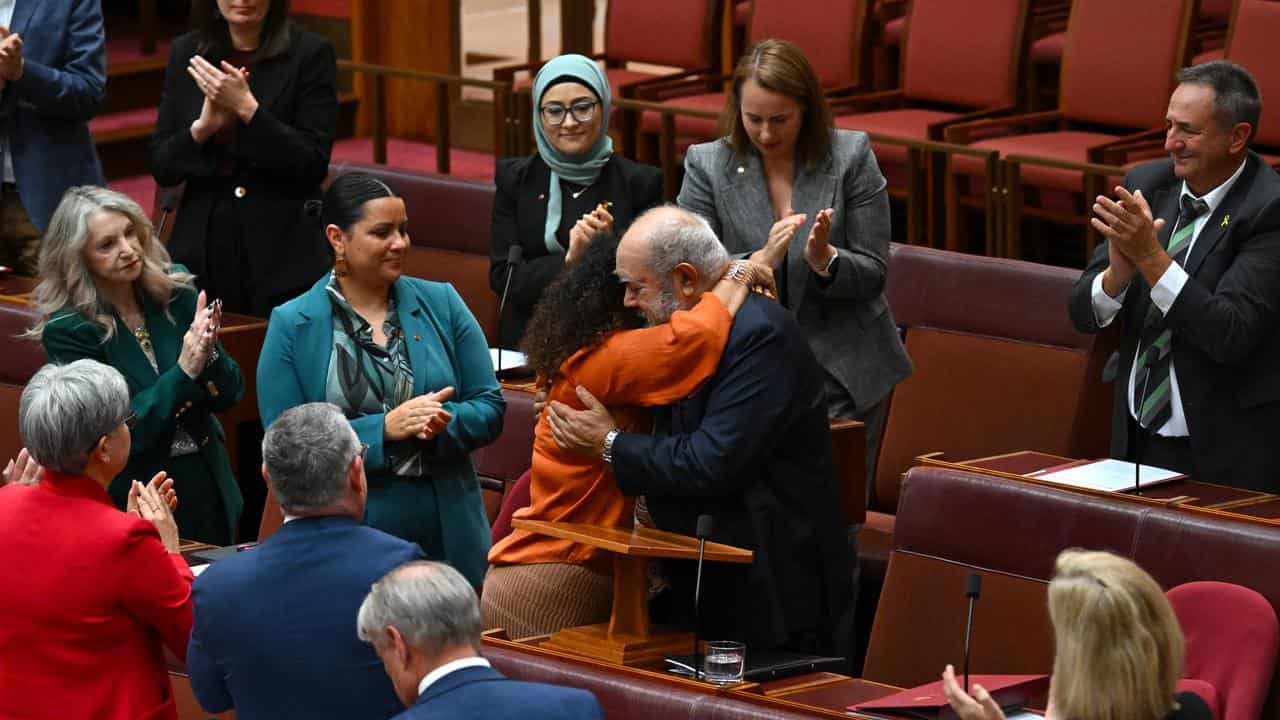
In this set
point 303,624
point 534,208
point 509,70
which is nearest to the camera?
point 303,624

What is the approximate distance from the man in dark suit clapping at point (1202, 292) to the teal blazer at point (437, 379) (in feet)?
3.71

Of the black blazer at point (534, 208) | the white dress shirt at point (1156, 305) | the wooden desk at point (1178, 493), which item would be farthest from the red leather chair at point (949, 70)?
the wooden desk at point (1178, 493)

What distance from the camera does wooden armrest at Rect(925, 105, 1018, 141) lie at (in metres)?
5.83

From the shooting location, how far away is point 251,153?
15.1 feet

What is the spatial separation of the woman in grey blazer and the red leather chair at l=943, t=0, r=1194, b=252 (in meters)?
1.64

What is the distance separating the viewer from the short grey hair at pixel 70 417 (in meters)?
2.97

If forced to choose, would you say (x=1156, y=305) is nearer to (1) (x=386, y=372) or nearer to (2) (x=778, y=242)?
(2) (x=778, y=242)

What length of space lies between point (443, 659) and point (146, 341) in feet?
6.11

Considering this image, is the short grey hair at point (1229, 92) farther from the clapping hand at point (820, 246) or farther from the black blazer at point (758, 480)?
the black blazer at point (758, 480)

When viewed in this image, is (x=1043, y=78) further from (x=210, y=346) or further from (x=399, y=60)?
(x=210, y=346)

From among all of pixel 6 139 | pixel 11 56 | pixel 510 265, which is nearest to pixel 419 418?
pixel 510 265

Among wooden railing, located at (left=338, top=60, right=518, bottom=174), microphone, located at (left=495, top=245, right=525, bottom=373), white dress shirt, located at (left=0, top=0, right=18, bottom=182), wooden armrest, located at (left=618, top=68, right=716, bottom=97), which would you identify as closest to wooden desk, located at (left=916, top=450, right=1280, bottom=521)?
microphone, located at (left=495, top=245, right=525, bottom=373)

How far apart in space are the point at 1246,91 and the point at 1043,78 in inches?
113

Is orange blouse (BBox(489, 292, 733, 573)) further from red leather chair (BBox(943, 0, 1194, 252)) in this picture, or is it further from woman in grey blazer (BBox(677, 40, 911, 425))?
red leather chair (BBox(943, 0, 1194, 252))
